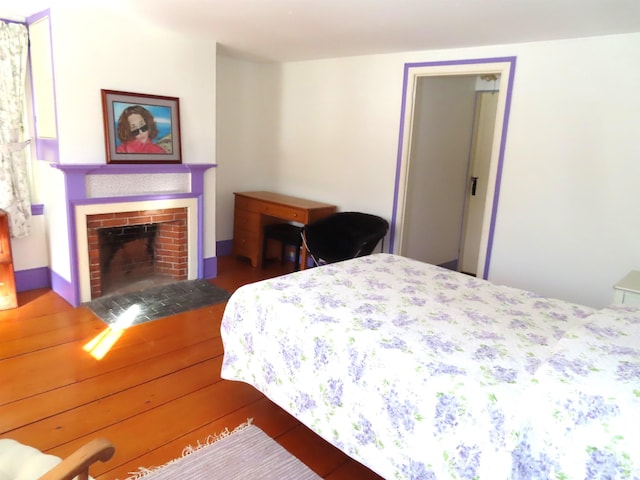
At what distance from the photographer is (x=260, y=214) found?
4.70m

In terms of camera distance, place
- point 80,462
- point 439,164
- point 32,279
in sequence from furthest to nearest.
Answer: point 439,164 < point 32,279 < point 80,462

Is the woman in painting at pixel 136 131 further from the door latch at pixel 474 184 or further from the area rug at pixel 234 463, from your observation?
the door latch at pixel 474 184

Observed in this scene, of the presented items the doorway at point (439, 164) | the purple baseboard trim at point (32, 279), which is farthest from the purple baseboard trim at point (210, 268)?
the doorway at point (439, 164)

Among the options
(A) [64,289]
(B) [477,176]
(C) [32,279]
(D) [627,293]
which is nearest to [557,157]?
(D) [627,293]

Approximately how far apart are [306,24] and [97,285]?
8.64 feet

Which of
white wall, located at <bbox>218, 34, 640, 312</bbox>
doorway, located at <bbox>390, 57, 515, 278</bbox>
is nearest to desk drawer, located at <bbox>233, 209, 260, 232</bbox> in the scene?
white wall, located at <bbox>218, 34, 640, 312</bbox>

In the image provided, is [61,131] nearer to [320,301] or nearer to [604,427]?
[320,301]

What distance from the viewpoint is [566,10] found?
247cm

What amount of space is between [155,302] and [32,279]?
44.3 inches

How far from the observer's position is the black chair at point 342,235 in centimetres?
397

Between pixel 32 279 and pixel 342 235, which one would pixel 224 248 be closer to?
pixel 342 235

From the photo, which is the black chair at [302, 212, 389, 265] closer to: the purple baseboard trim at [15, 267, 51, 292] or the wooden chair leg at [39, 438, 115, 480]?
the purple baseboard trim at [15, 267, 51, 292]

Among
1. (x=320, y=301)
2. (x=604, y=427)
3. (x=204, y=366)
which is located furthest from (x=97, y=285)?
(x=604, y=427)

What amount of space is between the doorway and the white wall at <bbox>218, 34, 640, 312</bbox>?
2.9 inches
